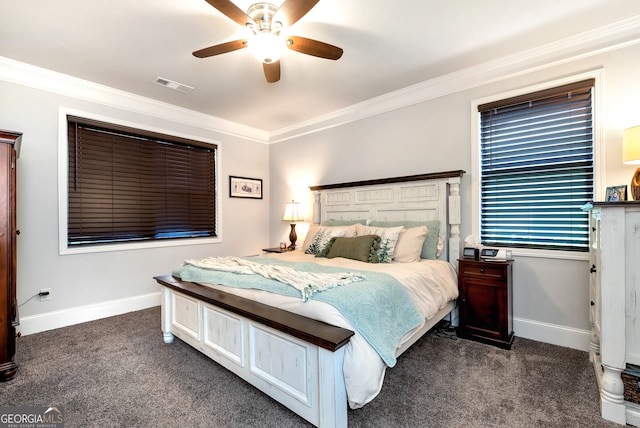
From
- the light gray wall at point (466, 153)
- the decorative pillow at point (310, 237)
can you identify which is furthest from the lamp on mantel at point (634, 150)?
the decorative pillow at point (310, 237)

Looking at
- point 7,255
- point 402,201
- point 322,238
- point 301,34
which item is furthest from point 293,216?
point 7,255

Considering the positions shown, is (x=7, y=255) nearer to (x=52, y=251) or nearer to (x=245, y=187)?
(x=52, y=251)

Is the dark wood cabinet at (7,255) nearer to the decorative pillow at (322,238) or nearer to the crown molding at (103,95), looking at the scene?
the crown molding at (103,95)

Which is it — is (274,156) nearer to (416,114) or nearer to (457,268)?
(416,114)

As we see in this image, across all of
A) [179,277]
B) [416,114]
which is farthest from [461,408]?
[416,114]

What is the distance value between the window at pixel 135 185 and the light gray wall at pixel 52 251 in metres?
0.15

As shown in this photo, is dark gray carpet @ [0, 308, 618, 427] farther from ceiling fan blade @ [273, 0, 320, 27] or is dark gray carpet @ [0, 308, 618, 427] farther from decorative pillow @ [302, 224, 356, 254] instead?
ceiling fan blade @ [273, 0, 320, 27]

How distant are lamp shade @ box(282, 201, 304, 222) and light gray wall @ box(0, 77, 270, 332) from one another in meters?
1.47

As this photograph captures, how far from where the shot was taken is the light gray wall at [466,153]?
2.36 meters

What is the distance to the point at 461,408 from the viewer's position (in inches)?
68.3

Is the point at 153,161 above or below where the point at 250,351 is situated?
above

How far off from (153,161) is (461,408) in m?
4.09

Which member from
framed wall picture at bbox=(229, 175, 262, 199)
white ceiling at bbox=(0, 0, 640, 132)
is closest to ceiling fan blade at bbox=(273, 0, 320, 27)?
white ceiling at bbox=(0, 0, 640, 132)

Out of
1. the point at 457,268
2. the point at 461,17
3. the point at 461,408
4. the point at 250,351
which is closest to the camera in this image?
the point at 461,408
